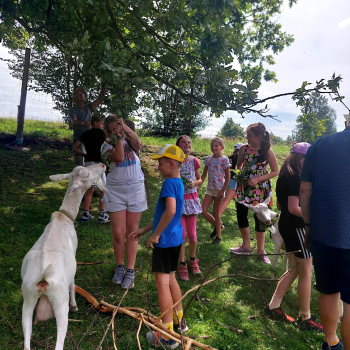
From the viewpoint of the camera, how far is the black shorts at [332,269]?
2.31 metres

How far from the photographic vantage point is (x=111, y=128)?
410 cm

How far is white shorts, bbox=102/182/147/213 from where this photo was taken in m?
3.67

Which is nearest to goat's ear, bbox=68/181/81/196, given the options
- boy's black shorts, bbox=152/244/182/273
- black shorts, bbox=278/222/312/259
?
boy's black shorts, bbox=152/244/182/273

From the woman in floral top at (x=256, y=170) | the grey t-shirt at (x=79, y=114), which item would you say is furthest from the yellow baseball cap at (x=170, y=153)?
the grey t-shirt at (x=79, y=114)

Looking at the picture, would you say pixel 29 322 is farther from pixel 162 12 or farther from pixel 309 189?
pixel 162 12

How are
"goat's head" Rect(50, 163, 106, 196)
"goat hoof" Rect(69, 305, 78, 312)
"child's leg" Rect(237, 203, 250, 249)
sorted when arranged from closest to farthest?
"goat hoof" Rect(69, 305, 78, 312), "goat's head" Rect(50, 163, 106, 196), "child's leg" Rect(237, 203, 250, 249)

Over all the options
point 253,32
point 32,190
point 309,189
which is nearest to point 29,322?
point 309,189

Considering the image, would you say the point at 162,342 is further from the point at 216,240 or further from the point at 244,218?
the point at 216,240

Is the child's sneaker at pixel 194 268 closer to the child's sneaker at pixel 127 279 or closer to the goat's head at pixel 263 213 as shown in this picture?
the child's sneaker at pixel 127 279

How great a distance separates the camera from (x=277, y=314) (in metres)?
3.41

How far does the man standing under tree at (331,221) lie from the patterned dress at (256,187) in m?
1.93

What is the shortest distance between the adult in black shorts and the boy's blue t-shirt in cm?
130

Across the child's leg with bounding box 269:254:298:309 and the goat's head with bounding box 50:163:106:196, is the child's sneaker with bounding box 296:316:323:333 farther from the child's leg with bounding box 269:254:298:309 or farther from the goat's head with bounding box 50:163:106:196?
the goat's head with bounding box 50:163:106:196

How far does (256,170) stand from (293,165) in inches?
50.9
